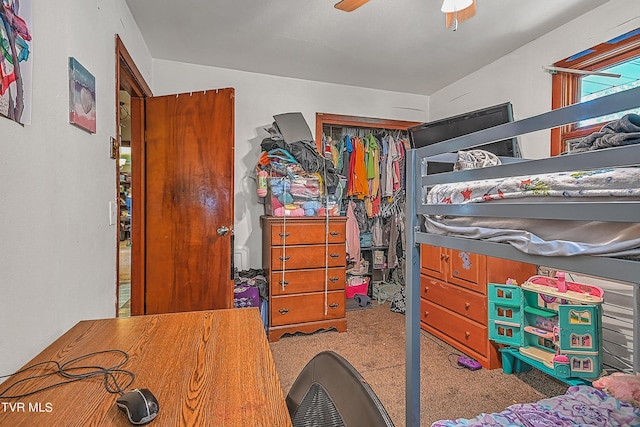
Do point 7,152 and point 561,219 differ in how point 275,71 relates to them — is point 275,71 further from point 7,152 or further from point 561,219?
point 561,219

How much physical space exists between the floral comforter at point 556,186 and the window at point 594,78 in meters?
1.29

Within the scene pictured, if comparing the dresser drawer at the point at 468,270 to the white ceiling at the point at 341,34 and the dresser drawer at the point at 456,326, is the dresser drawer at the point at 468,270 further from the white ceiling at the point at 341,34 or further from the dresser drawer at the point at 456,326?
the white ceiling at the point at 341,34

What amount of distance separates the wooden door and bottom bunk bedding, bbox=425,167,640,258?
1.75 metres

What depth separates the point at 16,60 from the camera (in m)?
0.87

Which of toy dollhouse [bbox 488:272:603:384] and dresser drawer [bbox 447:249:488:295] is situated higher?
dresser drawer [bbox 447:249:488:295]

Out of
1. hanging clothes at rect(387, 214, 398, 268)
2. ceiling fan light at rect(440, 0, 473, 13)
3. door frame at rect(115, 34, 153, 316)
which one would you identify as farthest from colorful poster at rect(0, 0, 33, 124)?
hanging clothes at rect(387, 214, 398, 268)

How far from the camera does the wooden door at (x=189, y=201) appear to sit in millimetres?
2480

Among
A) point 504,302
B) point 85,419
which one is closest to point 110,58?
point 85,419

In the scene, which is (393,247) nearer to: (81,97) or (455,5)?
(455,5)

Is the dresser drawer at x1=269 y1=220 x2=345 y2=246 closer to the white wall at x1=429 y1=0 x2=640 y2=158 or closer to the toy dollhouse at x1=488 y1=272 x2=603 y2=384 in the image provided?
the toy dollhouse at x1=488 y1=272 x2=603 y2=384

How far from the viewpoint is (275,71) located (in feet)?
11.1

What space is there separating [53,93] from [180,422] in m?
1.12

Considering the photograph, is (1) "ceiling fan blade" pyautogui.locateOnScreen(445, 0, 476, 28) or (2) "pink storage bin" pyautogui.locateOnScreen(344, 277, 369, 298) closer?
(1) "ceiling fan blade" pyautogui.locateOnScreen(445, 0, 476, 28)

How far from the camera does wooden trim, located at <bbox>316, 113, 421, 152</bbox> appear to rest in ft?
12.0
